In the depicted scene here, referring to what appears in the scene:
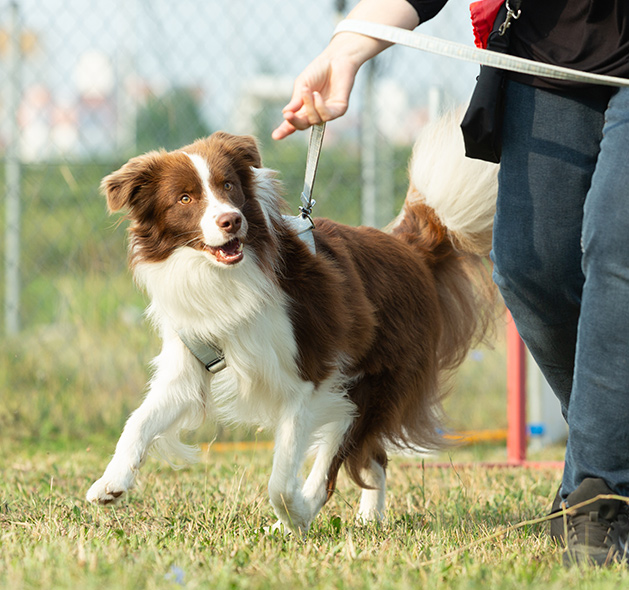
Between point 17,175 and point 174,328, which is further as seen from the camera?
point 17,175

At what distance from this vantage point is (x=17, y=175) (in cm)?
573

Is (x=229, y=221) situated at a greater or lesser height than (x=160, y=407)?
greater

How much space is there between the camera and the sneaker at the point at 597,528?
2176 mm

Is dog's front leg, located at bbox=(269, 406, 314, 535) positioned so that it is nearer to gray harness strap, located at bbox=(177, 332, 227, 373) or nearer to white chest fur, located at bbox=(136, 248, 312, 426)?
white chest fur, located at bbox=(136, 248, 312, 426)

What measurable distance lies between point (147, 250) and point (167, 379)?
0.46m

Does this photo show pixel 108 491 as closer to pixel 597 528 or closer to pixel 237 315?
pixel 237 315

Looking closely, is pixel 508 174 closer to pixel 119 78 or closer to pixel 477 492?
pixel 477 492

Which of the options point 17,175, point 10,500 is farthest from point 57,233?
point 10,500

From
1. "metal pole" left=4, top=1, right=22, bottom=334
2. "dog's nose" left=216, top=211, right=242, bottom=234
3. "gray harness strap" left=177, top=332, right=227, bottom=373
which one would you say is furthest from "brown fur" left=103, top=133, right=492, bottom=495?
"metal pole" left=4, top=1, right=22, bottom=334

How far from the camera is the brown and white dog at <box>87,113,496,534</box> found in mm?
2844

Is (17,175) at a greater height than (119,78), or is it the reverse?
(119,78)

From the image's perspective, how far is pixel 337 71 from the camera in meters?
2.26

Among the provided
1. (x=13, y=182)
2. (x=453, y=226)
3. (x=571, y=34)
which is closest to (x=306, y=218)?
(x=453, y=226)

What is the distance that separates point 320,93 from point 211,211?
0.64 meters
